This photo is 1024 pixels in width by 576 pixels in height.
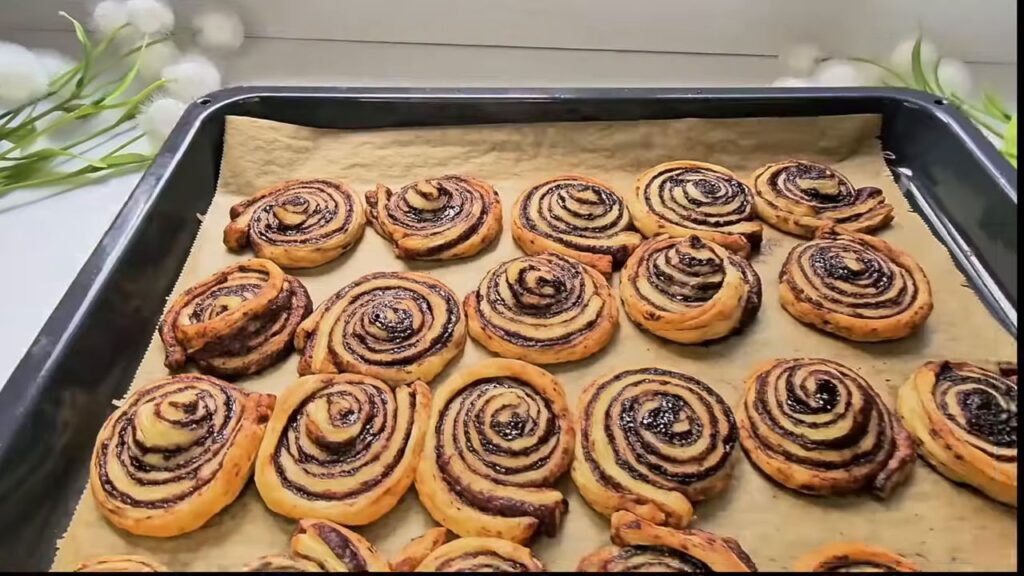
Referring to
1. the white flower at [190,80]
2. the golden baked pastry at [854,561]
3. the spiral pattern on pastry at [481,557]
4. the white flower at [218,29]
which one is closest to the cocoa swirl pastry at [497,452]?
the spiral pattern on pastry at [481,557]

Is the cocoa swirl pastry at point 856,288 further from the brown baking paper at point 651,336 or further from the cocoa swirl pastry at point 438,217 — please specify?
the cocoa swirl pastry at point 438,217

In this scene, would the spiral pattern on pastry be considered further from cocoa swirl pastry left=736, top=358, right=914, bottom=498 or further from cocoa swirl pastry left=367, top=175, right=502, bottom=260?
cocoa swirl pastry left=367, top=175, right=502, bottom=260

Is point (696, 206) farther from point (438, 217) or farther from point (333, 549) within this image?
point (333, 549)

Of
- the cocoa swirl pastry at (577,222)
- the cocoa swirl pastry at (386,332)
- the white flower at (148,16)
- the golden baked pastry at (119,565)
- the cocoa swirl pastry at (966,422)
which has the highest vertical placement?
the white flower at (148,16)

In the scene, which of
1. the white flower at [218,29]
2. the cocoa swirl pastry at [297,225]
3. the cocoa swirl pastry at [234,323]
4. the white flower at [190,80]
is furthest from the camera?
the white flower at [218,29]

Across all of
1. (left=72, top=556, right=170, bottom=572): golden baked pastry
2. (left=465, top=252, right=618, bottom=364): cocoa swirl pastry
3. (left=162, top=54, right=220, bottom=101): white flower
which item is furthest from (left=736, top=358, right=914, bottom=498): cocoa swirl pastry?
(left=162, top=54, right=220, bottom=101): white flower

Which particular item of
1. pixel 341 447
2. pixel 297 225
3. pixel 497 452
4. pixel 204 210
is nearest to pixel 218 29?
pixel 204 210
